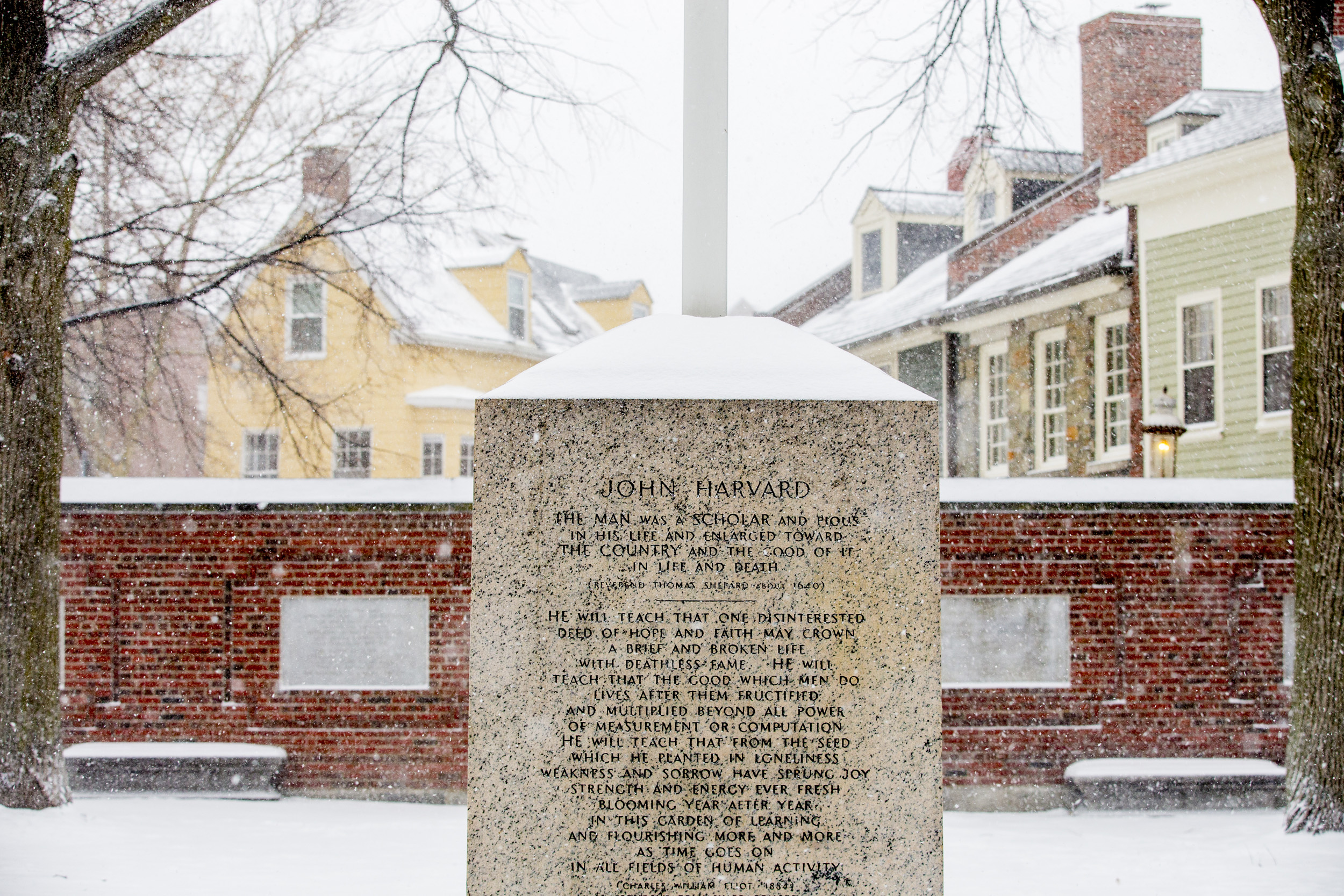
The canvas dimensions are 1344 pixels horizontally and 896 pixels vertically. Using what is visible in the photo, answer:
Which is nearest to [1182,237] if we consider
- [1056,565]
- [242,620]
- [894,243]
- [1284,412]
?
[1284,412]

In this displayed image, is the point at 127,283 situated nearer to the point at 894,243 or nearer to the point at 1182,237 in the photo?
the point at 1182,237

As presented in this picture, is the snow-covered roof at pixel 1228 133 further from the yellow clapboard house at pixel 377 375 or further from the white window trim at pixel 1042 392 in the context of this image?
the yellow clapboard house at pixel 377 375

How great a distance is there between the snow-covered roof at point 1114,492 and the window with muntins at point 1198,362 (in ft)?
19.1

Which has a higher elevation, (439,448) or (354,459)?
(439,448)

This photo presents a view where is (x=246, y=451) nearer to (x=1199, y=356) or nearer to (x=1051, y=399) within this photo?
(x=1051, y=399)

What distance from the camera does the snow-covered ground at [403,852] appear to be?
22.2 feet

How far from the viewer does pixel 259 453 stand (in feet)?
83.9

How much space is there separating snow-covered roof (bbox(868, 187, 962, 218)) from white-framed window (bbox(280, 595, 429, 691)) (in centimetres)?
1761

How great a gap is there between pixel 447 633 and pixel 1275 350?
10362mm

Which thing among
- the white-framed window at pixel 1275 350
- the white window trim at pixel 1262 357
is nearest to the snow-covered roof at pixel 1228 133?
the white window trim at pixel 1262 357

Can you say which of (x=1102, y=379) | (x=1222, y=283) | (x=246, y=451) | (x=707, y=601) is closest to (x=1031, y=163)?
(x=1102, y=379)

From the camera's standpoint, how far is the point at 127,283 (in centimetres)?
1422

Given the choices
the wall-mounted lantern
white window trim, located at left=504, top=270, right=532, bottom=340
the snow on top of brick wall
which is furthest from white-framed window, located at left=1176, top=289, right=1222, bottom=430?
white window trim, located at left=504, top=270, right=532, bottom=340

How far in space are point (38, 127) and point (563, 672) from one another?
682 cm
